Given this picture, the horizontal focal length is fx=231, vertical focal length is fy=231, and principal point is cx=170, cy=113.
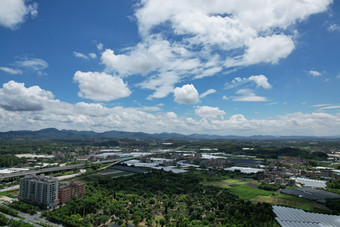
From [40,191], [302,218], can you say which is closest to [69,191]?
[40,191]

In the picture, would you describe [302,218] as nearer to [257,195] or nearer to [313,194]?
[257,195]

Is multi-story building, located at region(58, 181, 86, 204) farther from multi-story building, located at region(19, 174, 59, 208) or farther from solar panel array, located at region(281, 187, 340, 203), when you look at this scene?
solar panel array, located at region(281, 187, 340, 203)

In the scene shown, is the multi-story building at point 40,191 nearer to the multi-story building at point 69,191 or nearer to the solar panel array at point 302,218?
the multi-story building at point 69,191

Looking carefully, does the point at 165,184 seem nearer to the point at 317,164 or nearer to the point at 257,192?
the point at 257,192

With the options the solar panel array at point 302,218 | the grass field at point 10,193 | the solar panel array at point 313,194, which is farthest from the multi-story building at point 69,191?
the solar panel array at point 313,194

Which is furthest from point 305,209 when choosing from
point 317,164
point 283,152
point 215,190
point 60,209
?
point 283,152

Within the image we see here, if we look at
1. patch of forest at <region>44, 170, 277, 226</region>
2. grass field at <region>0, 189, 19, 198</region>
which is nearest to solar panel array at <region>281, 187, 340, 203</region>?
patch of forest at <region>44, 170, 277, 226</region>

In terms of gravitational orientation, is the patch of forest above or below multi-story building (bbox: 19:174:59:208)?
below
